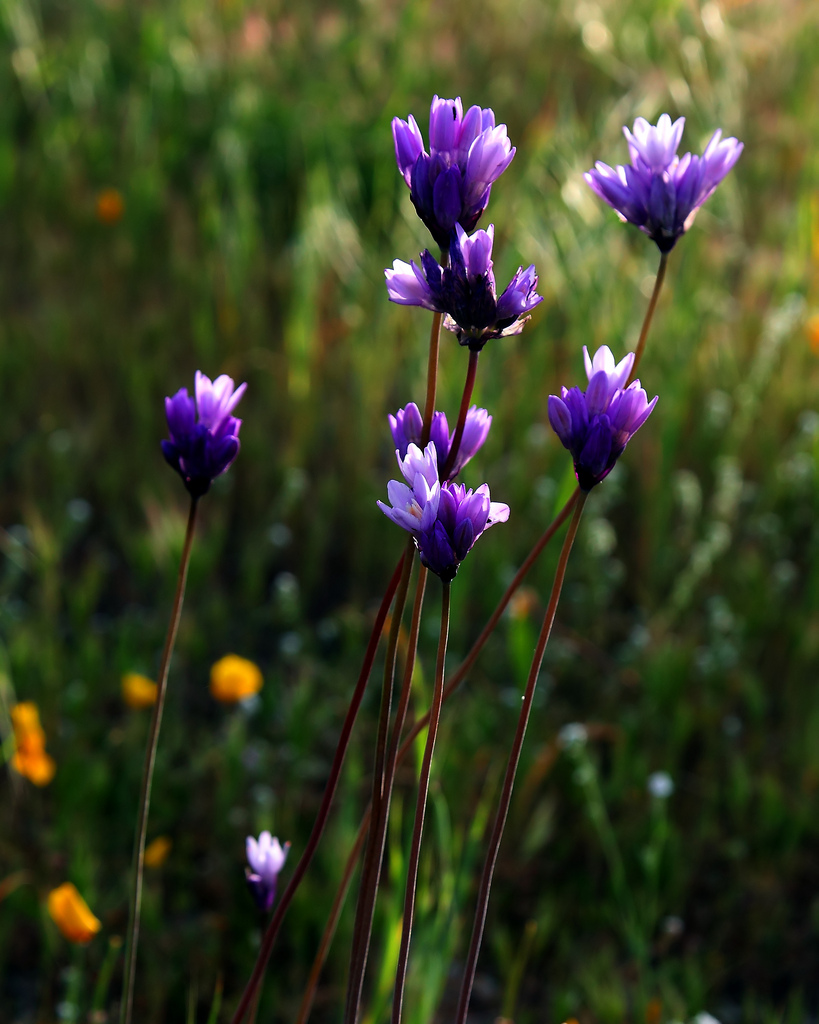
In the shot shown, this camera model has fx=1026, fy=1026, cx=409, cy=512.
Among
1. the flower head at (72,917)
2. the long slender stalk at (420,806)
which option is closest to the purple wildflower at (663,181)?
the long slender stalk at (420,806)

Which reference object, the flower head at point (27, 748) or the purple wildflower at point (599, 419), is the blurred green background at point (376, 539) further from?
the purple wildflower at point (599, 419)

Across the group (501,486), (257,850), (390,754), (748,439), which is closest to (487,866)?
(390,754)

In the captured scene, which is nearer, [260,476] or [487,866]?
[487,866]

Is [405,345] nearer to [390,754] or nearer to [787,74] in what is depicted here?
[390,754]

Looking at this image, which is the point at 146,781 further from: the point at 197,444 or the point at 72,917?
the point at 72,917

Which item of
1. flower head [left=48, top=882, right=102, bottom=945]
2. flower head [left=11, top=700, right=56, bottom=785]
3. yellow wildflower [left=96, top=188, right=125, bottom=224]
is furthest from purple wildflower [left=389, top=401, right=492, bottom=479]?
yellow wildflower [left=96, top=188, right=125, bottom=224]

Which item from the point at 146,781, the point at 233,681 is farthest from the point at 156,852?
the point at 146,781
